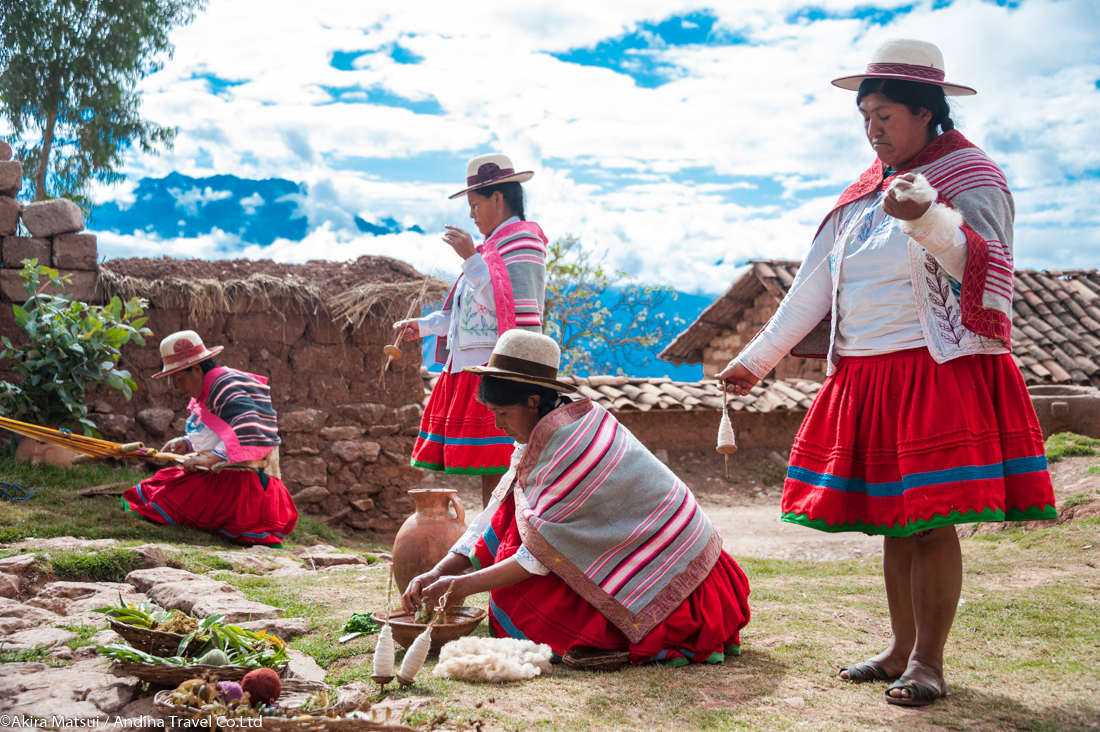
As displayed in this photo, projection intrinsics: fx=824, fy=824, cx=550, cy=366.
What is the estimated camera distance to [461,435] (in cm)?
432

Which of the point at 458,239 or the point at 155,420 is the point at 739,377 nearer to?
the point at 458,239

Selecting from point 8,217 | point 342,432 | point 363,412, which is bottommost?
point 342,432

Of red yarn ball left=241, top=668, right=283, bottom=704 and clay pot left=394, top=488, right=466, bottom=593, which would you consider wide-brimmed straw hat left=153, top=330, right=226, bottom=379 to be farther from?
red yarn ball left=241, top=668, right=283, bottom=704

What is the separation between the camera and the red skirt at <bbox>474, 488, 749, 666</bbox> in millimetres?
2844

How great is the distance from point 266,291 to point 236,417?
8.09ft

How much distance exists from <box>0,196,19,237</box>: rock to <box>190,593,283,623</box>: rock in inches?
200

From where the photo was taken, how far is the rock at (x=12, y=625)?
2967 millimetres

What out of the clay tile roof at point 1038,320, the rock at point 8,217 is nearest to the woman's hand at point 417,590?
the rock at point 8,217

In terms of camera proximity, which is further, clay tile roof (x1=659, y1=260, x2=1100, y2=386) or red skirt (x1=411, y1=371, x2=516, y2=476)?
clay tile roof (x1=659, y1=260, x2=1100, y2=386)

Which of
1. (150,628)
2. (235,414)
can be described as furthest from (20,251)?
(150,628)

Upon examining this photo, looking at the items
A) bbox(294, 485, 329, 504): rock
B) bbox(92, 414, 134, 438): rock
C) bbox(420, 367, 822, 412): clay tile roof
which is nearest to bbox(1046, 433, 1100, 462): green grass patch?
bbox(420, 367, 822, 412): clay tile roof

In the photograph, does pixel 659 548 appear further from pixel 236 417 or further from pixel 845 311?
pixel 236 417

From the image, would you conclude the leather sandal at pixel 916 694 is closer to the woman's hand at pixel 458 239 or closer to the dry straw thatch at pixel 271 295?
the woman's hand at pixel 458 239

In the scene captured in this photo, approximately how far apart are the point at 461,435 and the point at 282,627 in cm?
145
